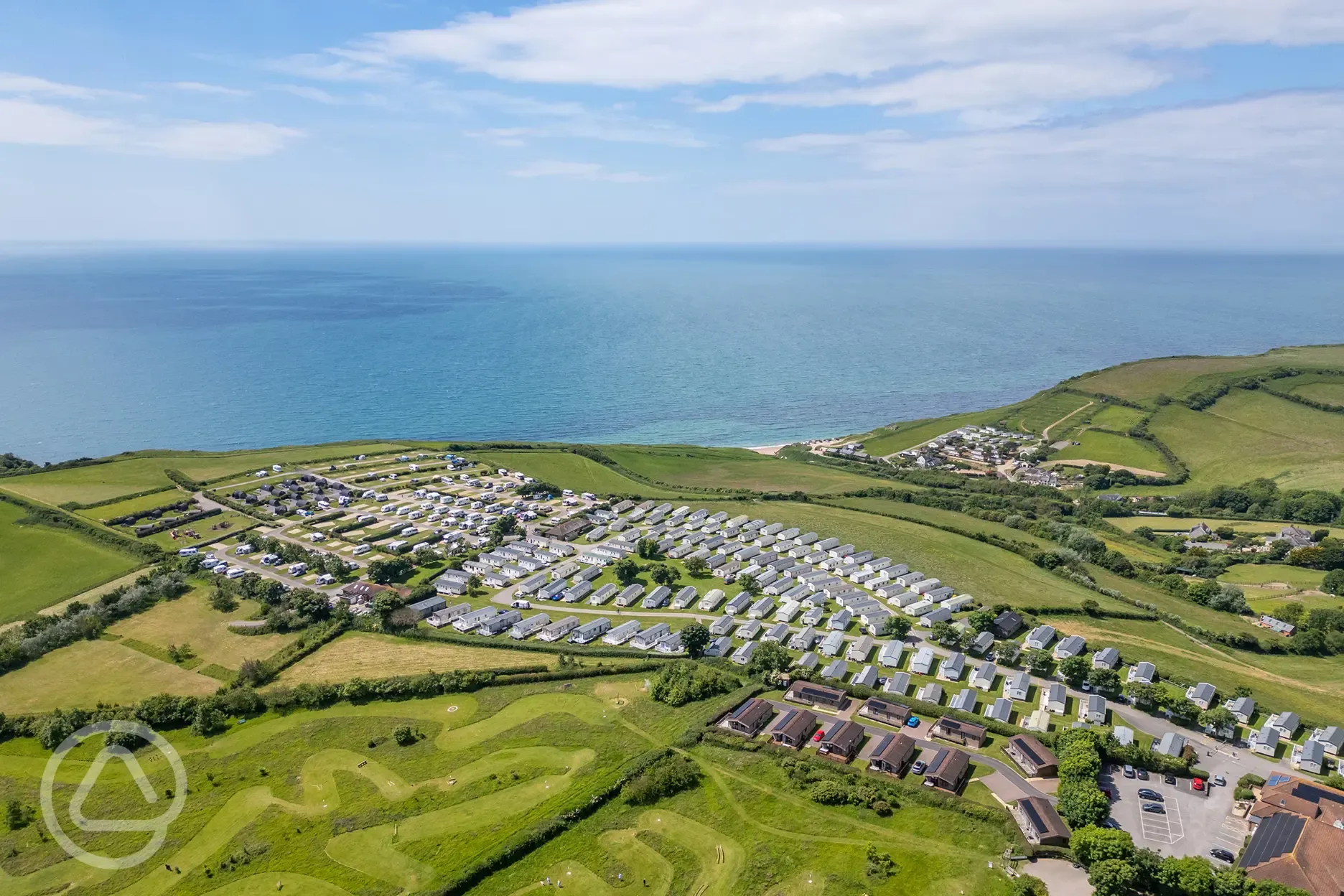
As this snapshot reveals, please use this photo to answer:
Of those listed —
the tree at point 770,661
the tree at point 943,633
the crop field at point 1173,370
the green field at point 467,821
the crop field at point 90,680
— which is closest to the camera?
the green field at point 467,821

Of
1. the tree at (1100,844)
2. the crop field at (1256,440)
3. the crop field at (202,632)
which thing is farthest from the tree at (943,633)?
the crop field at (1256,440)

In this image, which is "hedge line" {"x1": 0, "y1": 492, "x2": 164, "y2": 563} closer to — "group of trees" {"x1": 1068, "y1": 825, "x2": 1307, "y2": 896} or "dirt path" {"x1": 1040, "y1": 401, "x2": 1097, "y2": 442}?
"group of trees" {"x1": 1068, "y1": 825, "x2": 1307, "y2": 896}

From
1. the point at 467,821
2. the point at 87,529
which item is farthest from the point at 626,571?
the point at 87,529

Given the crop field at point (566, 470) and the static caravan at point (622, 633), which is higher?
the crop field at point (566, 470)

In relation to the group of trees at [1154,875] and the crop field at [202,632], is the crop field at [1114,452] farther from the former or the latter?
the crop field at [202,632]

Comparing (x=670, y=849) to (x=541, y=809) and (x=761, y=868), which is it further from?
(x=541, y=809)

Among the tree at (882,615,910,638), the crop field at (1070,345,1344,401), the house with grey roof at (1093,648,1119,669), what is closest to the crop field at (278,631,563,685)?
the tree at (882,615,910,638)
